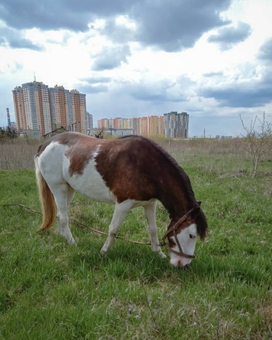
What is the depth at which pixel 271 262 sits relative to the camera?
267cm

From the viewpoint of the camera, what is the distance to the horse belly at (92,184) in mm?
2844

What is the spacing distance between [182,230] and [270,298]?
961 mm

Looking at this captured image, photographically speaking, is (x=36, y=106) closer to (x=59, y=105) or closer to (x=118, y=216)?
(x=59, y=105)

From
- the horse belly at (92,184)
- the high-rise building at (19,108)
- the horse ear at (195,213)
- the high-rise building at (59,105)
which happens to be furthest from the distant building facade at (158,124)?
the horse ear at (195,213)

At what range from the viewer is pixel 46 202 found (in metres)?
3.60

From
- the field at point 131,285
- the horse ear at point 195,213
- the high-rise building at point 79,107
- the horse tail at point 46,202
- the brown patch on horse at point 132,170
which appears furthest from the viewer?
the high-rise building at point 79,107

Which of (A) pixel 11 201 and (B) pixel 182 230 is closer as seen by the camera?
(B) pixel 182 230

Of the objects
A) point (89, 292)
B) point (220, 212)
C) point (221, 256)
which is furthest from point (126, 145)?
point (220, 212)

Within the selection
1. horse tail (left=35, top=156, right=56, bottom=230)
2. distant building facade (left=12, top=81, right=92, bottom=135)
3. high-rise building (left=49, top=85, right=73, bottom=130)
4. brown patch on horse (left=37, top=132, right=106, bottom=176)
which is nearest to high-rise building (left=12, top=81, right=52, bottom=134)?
distant building facade (left=12, top=81, right=92, bottom=135)

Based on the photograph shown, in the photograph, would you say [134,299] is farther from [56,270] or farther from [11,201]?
[11,201]

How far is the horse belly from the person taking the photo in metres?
2.84

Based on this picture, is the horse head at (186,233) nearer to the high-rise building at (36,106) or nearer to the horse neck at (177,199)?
the horse neck at (177,199)

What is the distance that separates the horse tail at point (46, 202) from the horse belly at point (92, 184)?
80 centimetres

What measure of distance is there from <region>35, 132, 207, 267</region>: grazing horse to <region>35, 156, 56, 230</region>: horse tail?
10.5 inches
